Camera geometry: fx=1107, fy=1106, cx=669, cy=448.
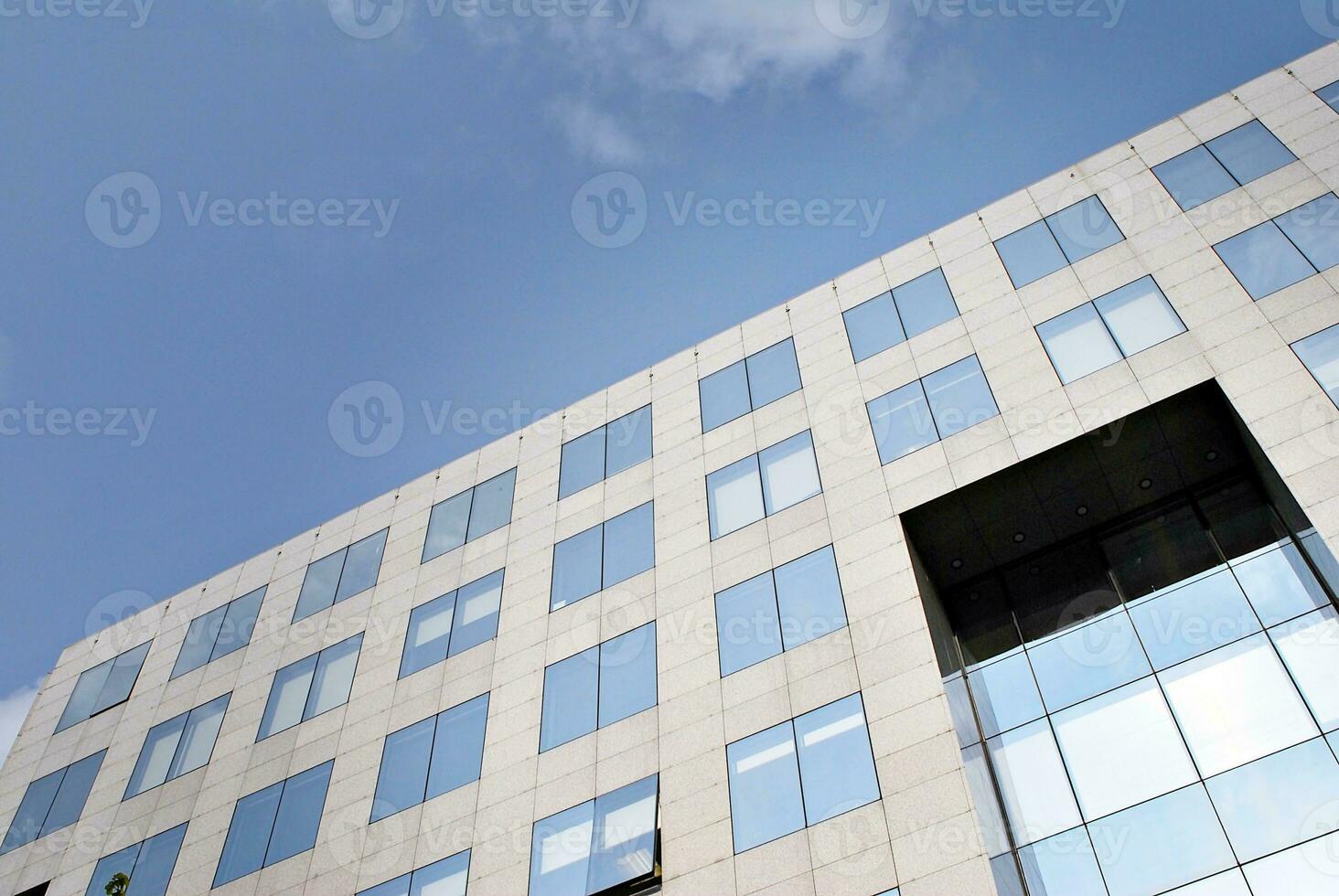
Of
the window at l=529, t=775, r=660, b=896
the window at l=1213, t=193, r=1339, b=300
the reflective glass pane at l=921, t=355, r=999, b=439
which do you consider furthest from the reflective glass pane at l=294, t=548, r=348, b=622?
the window at l=1213, t=193, r=1339, b=300

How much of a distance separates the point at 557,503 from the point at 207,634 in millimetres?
14306

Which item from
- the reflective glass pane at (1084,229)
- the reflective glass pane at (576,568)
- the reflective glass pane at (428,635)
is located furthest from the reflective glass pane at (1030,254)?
the reflective glass pane at (428,635)

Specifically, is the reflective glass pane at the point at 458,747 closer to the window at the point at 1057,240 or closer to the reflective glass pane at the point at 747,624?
the reflective glass pane at the point at 747,624

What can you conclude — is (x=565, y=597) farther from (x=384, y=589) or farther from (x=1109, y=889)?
(x=1109, y=889)

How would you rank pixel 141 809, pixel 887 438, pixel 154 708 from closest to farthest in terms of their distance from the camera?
pixel 887 438
pixel 141 809
pixel 154 708

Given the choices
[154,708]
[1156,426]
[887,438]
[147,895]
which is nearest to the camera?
[1156,426]

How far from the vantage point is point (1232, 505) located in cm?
2505

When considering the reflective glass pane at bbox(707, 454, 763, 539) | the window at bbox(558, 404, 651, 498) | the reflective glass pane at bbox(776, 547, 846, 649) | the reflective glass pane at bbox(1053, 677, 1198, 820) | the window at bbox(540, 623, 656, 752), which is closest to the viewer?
the reflective glass pane at bbox(1053, 677, 1198, 820)

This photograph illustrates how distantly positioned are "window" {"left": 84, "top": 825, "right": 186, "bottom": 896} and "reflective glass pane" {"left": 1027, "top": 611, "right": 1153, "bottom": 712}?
77.0 feet

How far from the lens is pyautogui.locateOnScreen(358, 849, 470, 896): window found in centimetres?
2519

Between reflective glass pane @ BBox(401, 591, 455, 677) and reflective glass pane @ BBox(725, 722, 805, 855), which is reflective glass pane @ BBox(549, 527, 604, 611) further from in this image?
reflective glass pane @ BBox(725, 722, 805, 855)

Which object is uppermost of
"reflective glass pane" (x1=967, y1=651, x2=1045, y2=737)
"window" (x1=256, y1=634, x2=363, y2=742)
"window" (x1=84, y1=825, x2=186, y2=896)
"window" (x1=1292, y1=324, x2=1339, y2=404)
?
"window" (x1=256, y1=634, x2=363, y2=742)

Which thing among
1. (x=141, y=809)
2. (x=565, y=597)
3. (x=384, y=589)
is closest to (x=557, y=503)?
(x=565, y=597)

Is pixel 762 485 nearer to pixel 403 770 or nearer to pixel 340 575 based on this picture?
pixel 403 770
